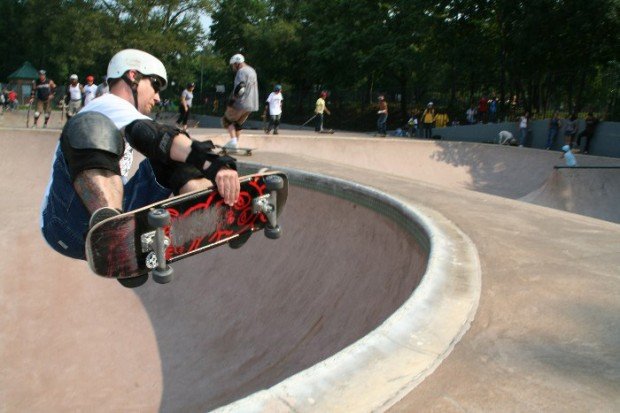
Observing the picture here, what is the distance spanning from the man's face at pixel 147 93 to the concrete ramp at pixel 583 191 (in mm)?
10427

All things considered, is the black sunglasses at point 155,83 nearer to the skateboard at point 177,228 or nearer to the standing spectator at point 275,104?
the skateboard at point 177,228

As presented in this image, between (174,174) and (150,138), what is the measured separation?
17.7 inches

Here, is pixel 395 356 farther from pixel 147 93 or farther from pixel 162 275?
pixel 147 93

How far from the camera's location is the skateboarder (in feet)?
9.10

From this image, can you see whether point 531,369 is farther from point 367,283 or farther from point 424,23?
point 424,23

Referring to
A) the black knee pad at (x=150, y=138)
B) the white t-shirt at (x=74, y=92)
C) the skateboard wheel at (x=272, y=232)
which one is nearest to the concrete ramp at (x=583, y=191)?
the skateboard wheel at (x=272, y=232)

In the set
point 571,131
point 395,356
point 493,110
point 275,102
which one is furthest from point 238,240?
point 493,110

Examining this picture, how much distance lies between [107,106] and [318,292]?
2730mm

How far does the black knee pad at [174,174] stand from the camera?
10.9 ft

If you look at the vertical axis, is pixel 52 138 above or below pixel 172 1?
below

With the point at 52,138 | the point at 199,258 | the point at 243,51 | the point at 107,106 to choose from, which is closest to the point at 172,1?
the point at 243,51

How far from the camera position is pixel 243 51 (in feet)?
146

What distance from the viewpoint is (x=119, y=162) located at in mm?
3066

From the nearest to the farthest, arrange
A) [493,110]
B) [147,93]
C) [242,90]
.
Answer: [147,93], [242,90], [493,110]
